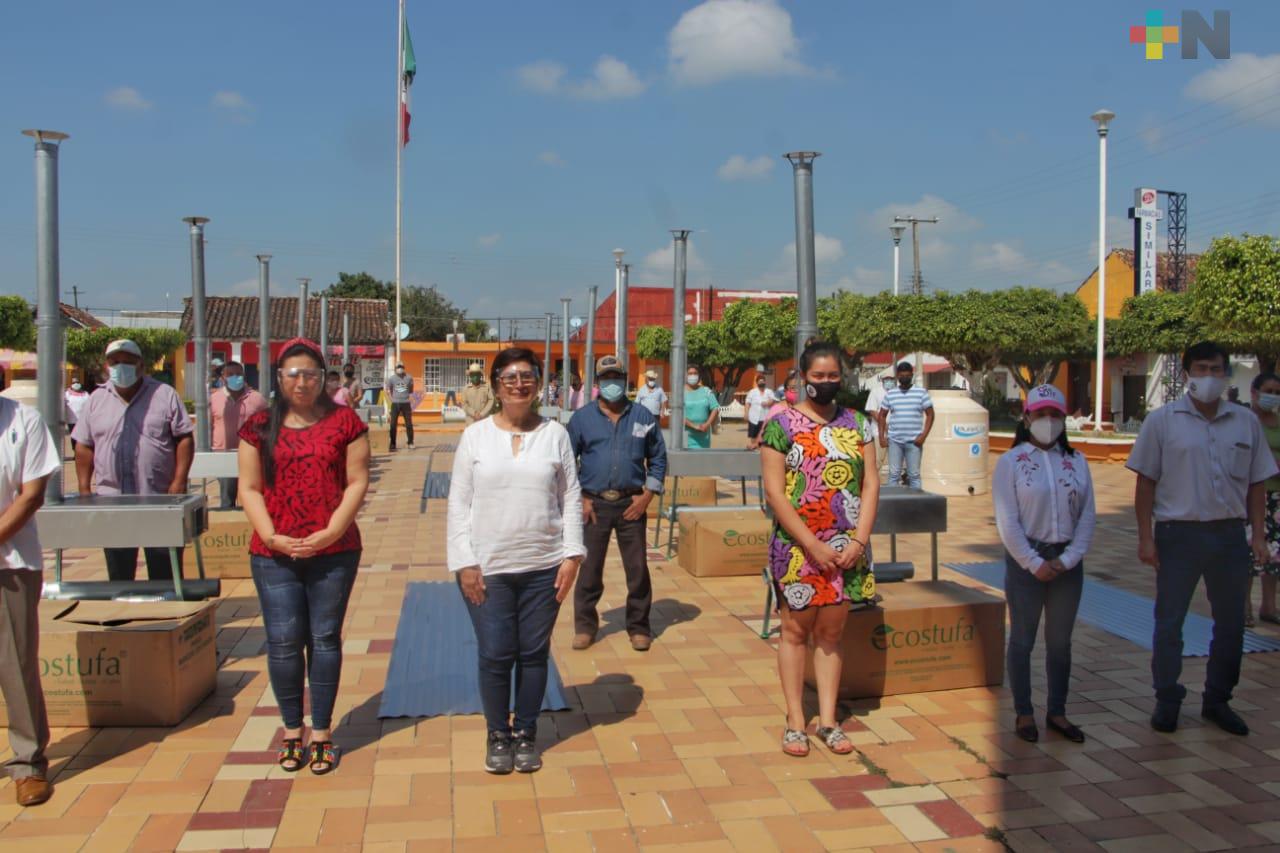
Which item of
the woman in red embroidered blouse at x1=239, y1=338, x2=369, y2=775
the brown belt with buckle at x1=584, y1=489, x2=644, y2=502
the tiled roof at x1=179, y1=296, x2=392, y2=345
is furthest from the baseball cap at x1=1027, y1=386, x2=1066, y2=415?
the tiled roof at x1=179, y1=296, x2=392, y2=345

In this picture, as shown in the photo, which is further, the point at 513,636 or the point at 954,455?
the point at 954,455

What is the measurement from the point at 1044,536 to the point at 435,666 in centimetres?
294

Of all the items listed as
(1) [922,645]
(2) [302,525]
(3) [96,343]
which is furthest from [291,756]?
(3) [96,343]

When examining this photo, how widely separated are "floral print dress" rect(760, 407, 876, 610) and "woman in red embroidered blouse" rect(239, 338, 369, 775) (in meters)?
1.61

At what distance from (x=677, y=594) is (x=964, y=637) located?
95.6 inches

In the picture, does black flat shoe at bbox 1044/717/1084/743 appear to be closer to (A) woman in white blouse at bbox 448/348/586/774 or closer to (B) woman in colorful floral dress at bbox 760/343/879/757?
(B) woman in colorful floral dress at bbox 760/343/879/757

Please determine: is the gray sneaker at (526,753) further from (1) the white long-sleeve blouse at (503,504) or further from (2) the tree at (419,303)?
(2) the tree at (419,303)

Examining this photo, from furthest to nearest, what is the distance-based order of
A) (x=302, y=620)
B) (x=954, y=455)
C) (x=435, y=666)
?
(x=954, y=455)
(x=435, y=666)
(x=302, y=620)

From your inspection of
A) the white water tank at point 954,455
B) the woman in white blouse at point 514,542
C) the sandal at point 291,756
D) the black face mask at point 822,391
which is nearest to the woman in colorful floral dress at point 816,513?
the black face mask at point 822,391

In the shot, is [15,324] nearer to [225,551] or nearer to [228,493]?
[228,493]

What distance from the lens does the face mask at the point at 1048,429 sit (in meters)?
4.10

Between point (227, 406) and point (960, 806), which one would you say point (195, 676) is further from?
point (227, 406)

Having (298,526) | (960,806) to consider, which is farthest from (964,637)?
(298,526)

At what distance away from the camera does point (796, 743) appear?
403 centimetres
